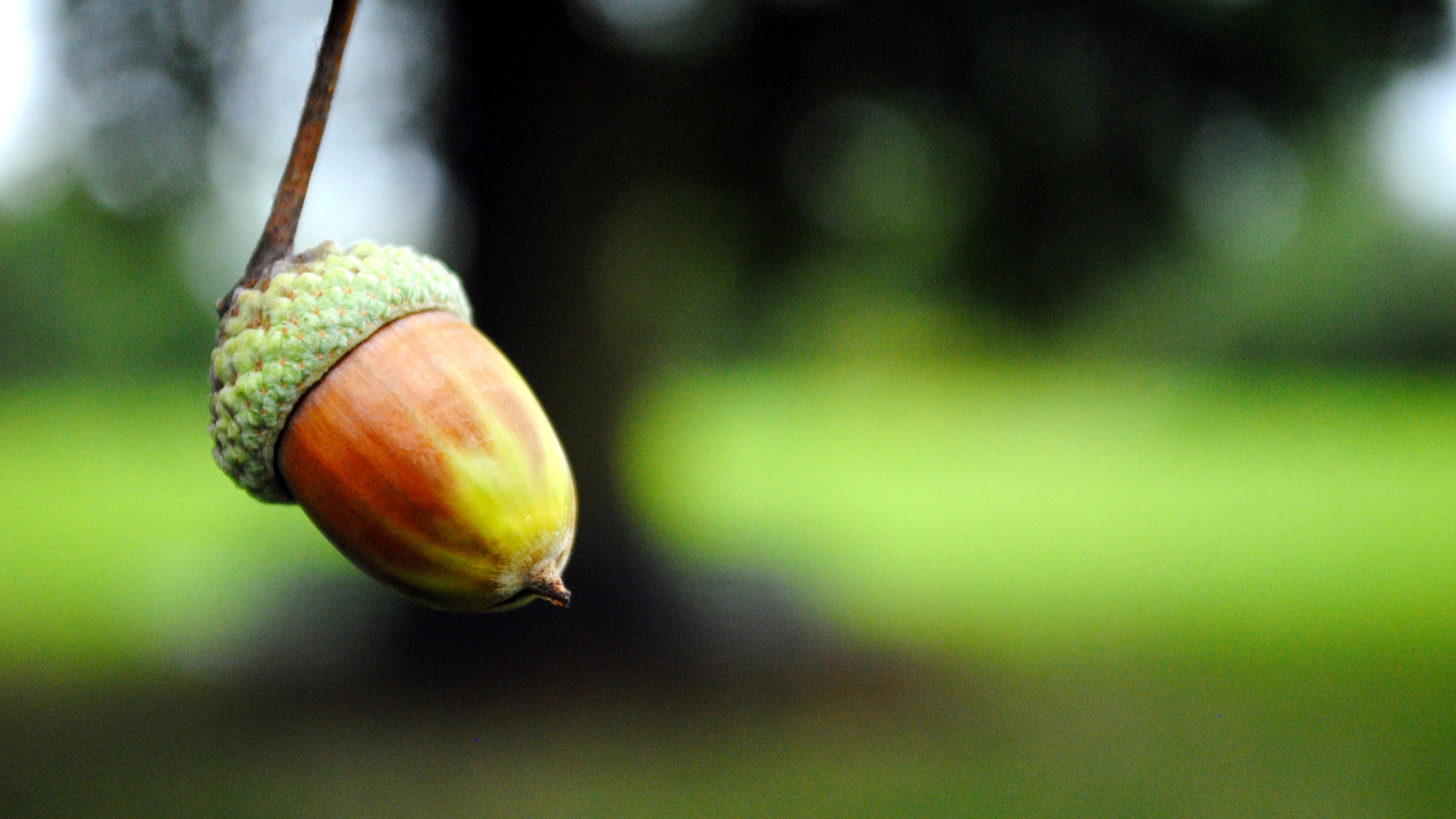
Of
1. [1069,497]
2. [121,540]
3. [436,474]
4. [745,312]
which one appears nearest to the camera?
[436,474]

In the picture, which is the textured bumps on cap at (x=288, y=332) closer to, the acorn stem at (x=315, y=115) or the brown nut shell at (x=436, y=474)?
the brown nut shell at (x=436, y=474)

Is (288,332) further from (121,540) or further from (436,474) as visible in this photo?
(121,540)

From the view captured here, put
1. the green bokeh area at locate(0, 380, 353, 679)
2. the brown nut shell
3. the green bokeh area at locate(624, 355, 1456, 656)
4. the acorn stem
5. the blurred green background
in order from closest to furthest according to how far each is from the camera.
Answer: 1. the acorn stem
2. the brown nut shell
3. the blurred green background
4. the green bokeh area at locate(0, 380, 353, 679)
5. the green bokeh area at locate(624, 355, 1456, 656)

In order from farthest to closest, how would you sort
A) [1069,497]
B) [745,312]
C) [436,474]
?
[1069,497] < [745,312] < [436,474]

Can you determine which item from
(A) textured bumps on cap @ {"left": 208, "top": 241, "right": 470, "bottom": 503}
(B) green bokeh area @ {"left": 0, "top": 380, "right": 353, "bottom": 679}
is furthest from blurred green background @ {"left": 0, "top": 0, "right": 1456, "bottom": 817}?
(A) textured bumps on cap @ {"left": 208, "top": 241, "right": 470, "bottom": 503}

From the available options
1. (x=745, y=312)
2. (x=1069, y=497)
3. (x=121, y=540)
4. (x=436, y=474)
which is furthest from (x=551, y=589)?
(x=1069, y=497)

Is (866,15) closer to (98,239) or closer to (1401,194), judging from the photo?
(1401,194)

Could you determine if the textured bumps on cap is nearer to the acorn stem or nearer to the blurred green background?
the acorn stem

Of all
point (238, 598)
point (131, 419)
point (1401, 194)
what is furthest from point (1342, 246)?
point (131, 419)
